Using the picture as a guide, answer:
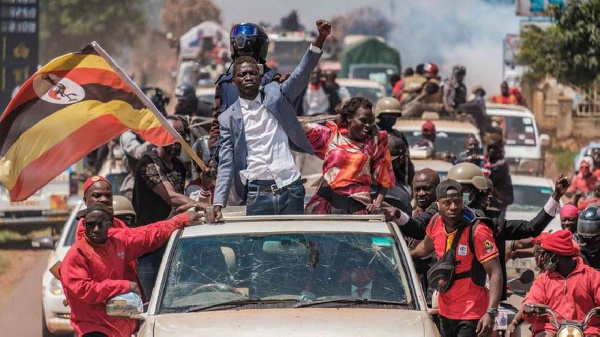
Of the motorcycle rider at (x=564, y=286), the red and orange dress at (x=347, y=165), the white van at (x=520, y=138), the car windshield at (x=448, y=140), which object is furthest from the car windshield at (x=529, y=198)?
the motorcycle rider at (x=564, y=286)

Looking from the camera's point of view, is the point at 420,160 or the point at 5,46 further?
the point at 5,46

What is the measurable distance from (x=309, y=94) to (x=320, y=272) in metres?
15.2

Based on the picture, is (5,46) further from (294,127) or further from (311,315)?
(311,315)

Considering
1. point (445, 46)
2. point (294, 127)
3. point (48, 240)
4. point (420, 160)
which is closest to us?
point (294, 127)

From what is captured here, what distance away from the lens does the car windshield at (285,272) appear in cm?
827

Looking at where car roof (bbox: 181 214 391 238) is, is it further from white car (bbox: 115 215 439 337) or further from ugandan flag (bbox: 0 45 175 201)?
ugandan flag (bbox: 0 45 175 201)

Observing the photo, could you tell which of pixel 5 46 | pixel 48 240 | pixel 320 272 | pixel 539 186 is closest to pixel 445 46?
pixel 5 46

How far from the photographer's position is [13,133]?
1136 centimetres

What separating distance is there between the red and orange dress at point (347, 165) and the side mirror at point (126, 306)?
2690 mm

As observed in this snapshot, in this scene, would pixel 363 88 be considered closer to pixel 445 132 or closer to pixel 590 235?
pixel 445 132

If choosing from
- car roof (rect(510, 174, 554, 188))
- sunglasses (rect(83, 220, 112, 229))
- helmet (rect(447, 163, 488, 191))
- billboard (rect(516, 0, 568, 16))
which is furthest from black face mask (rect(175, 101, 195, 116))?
billboard (rect(516, 0, 568, 16))

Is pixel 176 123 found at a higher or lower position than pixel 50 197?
higher

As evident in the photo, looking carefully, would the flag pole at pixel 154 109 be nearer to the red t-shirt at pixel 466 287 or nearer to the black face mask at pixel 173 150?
the black face mask at pixel 173 150

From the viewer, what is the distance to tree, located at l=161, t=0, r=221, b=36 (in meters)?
81.0
